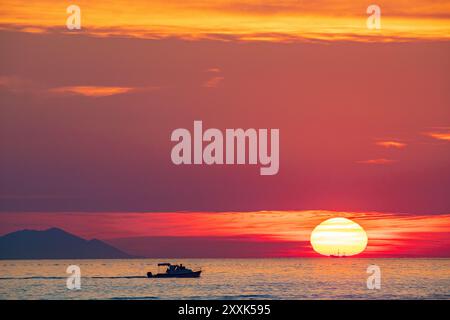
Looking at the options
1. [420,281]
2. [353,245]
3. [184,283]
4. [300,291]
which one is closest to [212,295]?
[300,291]

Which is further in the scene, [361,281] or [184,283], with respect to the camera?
[361,281]

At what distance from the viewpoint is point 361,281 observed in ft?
458
